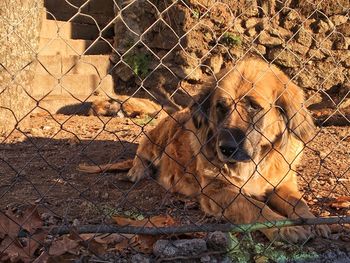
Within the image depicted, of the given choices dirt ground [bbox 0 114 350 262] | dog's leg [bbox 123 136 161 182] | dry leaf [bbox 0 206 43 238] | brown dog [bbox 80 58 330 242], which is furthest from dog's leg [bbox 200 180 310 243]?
dry leaf [bbox 0 206 43 238]

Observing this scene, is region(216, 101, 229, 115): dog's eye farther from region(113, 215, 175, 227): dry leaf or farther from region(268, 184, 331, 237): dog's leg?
region(113, 215, 175, 227): dry leaf

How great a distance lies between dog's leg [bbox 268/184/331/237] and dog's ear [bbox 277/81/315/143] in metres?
0.43

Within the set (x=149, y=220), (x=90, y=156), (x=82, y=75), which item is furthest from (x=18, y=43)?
(x=149, y=220)

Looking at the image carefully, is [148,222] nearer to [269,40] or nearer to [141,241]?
[141,241]

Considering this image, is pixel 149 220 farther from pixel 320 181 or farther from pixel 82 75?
pixel 82 75

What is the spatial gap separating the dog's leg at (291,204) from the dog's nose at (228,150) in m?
0.43

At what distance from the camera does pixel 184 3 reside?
830cm

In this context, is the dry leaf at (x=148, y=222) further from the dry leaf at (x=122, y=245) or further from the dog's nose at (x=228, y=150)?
the dog's nose at (x=228, y=150)

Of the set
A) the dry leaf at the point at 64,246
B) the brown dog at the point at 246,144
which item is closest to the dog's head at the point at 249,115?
the brown dog at the point at 246,144

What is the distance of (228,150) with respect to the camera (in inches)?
155

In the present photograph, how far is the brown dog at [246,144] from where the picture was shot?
396 cm

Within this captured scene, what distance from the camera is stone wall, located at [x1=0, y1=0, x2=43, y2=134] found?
5.74m

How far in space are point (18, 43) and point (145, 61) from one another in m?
3.03

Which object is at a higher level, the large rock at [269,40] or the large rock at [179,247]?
the large rock at [179,247]
